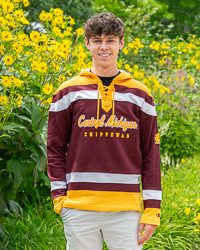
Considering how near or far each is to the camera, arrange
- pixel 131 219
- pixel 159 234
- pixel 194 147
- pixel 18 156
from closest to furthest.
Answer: pixel 131 219, pixel 18 156, pixel 159 234, pixel 194 147

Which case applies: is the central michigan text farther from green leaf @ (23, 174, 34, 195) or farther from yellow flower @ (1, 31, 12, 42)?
green leaf @ (23, 174, 34, 195)

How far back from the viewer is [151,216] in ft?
5.83

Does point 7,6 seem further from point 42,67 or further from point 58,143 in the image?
point 58,143

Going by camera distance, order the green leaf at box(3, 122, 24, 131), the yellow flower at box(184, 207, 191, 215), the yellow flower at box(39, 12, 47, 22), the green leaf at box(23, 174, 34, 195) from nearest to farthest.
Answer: the green leaf at box(3, 122, 24, 131) < the green leaf at box(23, 174, 34, 195) < the yellow flower at box(39, 12, 47, 22) < the yellow flower at box(184, 207, 191, 215)

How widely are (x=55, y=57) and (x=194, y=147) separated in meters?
3.44

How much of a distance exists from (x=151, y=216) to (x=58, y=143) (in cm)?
61

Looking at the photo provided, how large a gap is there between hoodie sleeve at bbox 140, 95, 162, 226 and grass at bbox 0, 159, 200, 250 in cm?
135

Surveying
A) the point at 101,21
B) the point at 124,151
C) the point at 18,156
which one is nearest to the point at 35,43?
the point at 18,156

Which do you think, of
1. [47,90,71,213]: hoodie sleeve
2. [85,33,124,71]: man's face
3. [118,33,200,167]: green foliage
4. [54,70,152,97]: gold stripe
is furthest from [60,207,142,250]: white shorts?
[118,33,200,167]: green foliage

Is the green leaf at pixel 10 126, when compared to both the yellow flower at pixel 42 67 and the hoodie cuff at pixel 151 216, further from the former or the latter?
the hoodie cuff at pixel 151 216

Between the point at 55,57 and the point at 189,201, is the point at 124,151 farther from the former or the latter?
the point at 189,201

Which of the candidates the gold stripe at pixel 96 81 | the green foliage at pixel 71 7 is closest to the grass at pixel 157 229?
the gold stripe at pixel 96 81

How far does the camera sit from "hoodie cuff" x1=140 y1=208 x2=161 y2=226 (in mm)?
1762

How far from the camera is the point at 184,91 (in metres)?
6.18
